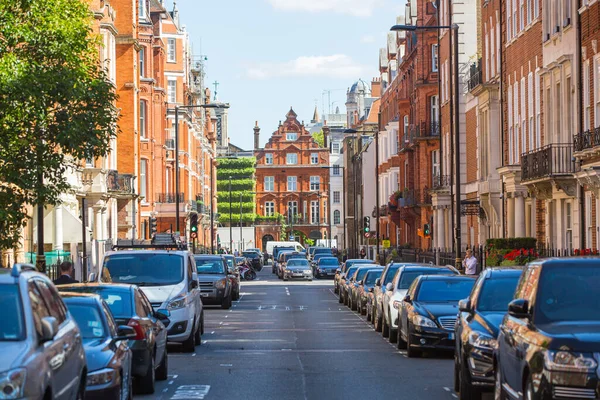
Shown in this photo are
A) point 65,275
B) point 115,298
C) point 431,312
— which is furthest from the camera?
point 65,275

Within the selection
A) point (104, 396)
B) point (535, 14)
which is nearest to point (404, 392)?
point (104, 396)

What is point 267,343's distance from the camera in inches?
1056

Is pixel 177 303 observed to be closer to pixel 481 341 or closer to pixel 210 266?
pixel 481 341

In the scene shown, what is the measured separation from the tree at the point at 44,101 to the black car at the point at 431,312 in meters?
6.48

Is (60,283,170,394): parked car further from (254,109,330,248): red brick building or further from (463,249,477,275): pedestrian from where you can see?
(254,109,330,248): red brick building

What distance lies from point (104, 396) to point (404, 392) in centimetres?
504

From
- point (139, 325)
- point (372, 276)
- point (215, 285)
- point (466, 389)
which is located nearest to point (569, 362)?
point (466, 389)

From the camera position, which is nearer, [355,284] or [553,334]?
[553,334]

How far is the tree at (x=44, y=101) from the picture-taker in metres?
23.8

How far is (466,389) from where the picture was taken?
1598cm

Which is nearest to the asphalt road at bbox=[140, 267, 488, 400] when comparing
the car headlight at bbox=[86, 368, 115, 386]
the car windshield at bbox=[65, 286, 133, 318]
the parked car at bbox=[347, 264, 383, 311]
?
the car windshield at bbox=[65, 286, 133, 318]

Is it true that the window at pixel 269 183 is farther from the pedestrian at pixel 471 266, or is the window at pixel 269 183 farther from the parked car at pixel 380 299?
the parked car at pixel 380 299

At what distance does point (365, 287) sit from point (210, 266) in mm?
7140

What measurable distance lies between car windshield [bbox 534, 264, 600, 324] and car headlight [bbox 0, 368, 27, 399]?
508cm
